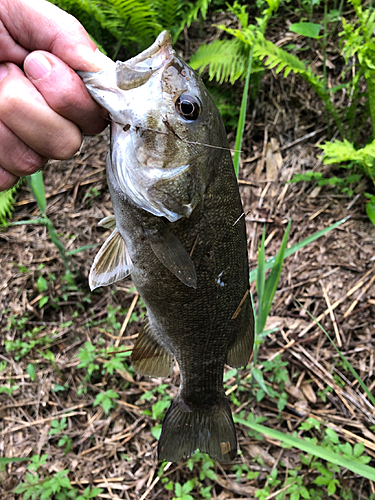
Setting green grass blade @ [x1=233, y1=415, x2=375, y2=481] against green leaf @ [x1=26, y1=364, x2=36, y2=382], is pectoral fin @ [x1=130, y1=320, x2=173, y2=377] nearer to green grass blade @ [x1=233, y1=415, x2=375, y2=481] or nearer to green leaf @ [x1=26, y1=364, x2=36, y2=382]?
green grass blade @ [x1=233, y1=415, x2=375, y2=481]

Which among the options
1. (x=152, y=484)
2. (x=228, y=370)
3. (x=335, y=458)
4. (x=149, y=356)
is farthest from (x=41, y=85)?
(x=152, y=484)

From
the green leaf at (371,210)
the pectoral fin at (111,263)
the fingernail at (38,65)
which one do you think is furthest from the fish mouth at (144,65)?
the green leaf at (371,210)

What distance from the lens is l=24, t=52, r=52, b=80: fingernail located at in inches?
44.0

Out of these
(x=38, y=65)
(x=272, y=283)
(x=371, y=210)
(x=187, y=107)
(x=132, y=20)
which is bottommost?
(x=371, y=210)

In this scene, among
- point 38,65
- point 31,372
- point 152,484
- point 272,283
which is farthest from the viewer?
point 31,372

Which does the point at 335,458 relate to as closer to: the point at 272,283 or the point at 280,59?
the point at 272,283

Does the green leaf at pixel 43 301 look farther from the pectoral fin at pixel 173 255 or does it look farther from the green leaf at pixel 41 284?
the pectoral fin at pixel 173 255

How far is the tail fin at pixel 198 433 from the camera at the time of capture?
1.57 metres

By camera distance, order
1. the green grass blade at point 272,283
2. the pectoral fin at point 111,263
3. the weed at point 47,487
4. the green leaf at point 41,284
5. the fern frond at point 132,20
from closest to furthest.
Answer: the pectoral fin at point 111,263 < the green grass blade at point 272,283 < the weed at point 47,487 < the green leaf at point 41,284 < the fern frond at point 132,20

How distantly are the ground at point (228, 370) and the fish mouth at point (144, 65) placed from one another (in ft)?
4.48

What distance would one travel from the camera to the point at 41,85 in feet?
3.74

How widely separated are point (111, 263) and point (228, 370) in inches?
55.7

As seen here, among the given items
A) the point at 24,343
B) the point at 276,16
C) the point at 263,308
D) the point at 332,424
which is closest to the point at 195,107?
the point at 263,308

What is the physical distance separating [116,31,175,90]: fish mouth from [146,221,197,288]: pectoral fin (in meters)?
0.44
